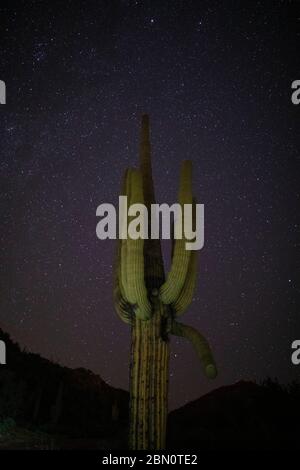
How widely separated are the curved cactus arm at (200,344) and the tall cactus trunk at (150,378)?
0.24 meters

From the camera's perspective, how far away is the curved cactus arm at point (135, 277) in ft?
19.2

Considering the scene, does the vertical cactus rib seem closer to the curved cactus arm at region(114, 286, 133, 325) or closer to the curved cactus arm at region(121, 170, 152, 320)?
the curved cactus arm at region(121, 170, 152, 320)

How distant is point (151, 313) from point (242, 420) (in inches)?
441

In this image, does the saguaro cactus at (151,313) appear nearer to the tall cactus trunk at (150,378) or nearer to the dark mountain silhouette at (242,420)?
the tall cactus trunk at (150,378)

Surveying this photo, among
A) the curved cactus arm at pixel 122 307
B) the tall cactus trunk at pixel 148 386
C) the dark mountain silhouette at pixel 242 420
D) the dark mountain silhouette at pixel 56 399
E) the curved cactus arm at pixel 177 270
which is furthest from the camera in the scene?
the dark mountain silhouette at pixel 56 399

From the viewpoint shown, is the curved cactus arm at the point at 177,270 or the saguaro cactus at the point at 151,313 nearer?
the saguaro cactus at the point at 151,313

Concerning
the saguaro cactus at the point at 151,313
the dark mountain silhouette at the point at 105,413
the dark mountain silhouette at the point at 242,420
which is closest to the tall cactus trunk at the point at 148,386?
the saguaro cactus at the point at 151,313

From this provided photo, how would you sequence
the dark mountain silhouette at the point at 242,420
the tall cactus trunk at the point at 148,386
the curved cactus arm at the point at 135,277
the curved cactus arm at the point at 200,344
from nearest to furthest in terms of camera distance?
the curved cactus arm at the point at 200,344, the tall cactus trunk at the point at 148,386, the curved cactus arm at the point at 135,277, the dark mountain silhouette at the point at 242,420

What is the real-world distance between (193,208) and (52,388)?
14375 mm

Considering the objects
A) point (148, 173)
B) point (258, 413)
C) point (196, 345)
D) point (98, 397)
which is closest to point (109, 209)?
point (148, 173)

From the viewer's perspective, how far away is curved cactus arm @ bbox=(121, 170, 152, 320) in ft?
19.2

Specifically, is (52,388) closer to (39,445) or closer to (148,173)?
(39,445)

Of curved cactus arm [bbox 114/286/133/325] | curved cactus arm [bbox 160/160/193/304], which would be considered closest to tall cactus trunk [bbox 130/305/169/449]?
curved cactus arm [bbox 114/286/133/325]

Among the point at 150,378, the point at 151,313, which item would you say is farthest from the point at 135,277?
the point at 150,378
